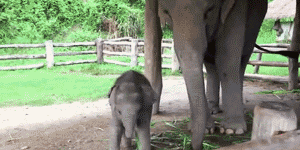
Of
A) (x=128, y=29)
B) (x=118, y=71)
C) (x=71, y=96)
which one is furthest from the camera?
(x=128, y=29)

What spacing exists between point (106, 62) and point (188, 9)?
32.1 feet

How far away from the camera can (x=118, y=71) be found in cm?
1046

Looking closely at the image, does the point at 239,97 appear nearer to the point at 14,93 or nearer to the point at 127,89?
the point at 127,89

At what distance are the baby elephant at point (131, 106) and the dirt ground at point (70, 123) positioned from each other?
2.94 feet

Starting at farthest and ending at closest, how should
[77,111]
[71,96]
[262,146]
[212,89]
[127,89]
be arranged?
1. [71,96]
2. [77,111]
3. [212,89]
4. [127,89]
5. [262,146]

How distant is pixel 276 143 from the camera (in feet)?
5.25

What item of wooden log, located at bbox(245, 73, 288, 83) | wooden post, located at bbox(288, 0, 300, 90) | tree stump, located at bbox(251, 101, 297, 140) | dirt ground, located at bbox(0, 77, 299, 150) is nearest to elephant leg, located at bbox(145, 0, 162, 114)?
dirt ground, located at bbox(0, 77, 299, 150)

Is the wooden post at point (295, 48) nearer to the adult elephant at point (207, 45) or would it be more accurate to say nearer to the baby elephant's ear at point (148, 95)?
the adult elephant at point (207, 45)

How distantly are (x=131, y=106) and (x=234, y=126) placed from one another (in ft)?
6.32

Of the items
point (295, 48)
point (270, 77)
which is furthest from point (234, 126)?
point (270, 77)

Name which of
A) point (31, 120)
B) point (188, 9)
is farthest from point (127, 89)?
point (31, 120)

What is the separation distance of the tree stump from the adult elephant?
3.14ft

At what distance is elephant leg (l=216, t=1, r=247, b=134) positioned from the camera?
3.62 meters

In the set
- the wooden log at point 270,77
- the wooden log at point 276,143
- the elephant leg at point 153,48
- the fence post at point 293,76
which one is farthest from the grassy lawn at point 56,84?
the wooden log at point 276,143
